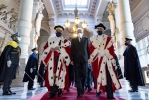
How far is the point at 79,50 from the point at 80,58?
0.19m

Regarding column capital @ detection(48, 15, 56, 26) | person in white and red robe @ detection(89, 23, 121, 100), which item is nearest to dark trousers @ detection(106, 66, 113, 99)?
person in white and red robe @ detection(89, 23, 121, 100)

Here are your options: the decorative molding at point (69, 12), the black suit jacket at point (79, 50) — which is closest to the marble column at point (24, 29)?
the black suit jacket at point (79, 50)

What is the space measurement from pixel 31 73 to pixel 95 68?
117 inches

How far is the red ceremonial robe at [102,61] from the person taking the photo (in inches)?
105

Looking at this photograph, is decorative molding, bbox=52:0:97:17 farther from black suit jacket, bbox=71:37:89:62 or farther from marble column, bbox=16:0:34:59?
black suit jacket, bbox=71:37:89:62

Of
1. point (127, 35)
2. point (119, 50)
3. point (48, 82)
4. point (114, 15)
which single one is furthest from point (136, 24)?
point (48, 82)

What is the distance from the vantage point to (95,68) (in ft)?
9.48

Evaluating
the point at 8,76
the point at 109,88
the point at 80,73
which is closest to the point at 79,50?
the point at 80,73

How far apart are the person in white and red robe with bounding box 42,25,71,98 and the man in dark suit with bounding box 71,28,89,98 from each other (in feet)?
0.54

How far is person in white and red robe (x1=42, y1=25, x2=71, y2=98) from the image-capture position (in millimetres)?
3041

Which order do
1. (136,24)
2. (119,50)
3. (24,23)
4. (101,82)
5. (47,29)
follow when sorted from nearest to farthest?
(101,82), (24,23), (119,50), (136,24), (47,29)

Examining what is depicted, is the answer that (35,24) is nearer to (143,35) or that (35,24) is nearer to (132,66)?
(132,66)

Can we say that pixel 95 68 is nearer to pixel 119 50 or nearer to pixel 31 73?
pixel 31 73

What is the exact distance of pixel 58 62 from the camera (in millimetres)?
3135
